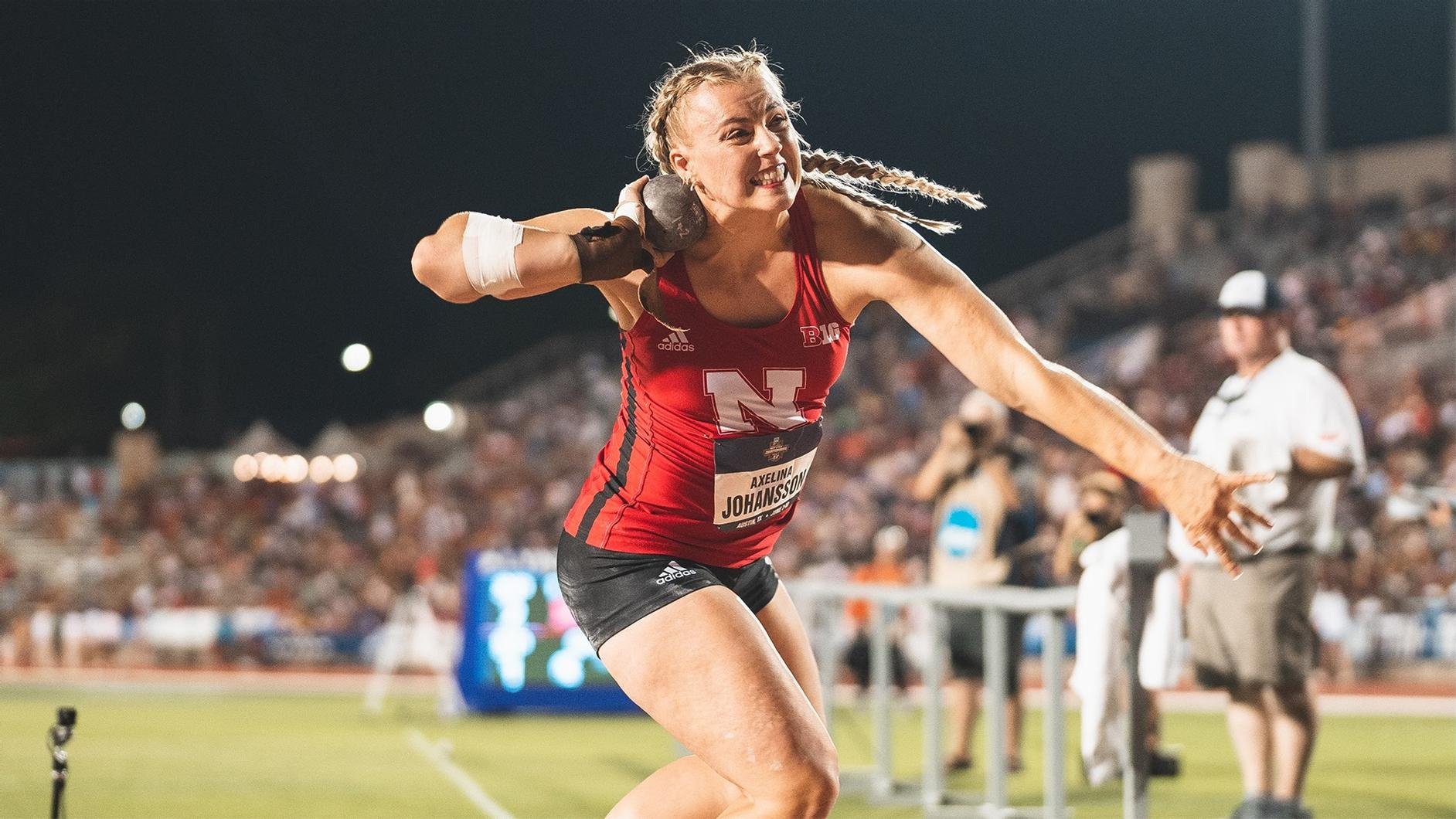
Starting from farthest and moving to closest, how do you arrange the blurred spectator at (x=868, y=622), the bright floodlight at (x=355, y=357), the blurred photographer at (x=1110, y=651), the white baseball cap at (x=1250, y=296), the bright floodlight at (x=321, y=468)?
the bright floodlight at (x=355, y=357)
the bright floodlight at (x=321, y=468)
the blurred spectator at (x=868, y=622)
the white baseball cap at (x=1250, y=296)
the blurred photographer at (x=1110, y=651)

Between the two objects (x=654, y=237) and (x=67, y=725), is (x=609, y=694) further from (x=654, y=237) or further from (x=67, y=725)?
(x=654, y=237)

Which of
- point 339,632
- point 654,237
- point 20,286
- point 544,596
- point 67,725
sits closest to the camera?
point 654,237

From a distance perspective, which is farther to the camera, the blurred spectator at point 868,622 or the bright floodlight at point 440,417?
the bright floodlight at point 440,417

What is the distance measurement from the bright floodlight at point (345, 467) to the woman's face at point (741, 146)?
3349cm

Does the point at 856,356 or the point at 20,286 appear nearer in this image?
the point at 856,356

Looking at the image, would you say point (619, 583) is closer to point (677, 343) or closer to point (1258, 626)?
point (677, 343)

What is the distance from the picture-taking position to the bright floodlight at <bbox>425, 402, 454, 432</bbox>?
36656mm

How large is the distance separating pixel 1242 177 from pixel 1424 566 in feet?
54.8

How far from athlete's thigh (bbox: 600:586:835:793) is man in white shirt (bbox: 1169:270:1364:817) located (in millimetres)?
3042

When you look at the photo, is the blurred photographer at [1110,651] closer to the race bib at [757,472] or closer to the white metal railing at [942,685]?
the white metal railing at [942,685]

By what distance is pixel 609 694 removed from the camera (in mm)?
13078

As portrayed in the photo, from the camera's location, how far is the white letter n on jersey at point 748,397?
355cm

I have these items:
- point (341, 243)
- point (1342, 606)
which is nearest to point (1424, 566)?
point (1342, 606)

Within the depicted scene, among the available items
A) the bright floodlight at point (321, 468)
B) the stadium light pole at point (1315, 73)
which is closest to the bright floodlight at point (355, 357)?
the bright floodlight at point (321, 468)
